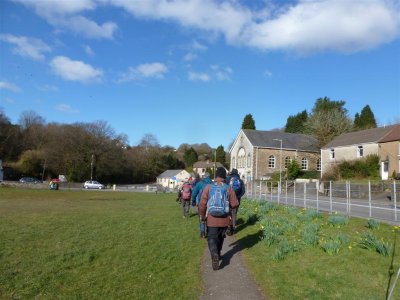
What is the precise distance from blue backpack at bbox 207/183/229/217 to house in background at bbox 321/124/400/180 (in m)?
38.0

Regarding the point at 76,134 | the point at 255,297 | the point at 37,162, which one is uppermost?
the point at 76,134

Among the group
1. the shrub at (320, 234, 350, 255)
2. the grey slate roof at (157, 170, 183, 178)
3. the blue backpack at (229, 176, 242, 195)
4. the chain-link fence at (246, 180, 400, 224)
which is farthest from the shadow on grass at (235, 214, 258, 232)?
the grey slate roof at (157, 170, 183, 178)

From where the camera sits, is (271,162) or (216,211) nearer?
(216,211)

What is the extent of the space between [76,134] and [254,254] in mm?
73765

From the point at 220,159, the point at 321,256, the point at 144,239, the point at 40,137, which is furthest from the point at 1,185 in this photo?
the point at 220,159

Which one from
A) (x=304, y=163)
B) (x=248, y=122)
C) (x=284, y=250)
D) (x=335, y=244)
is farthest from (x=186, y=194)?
(x=248, y=122)

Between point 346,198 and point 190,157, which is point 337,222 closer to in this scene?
point 346,198

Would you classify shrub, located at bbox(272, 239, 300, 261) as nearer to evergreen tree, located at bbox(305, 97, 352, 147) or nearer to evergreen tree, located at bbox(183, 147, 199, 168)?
evergreen tree, located at bbox(305, 97, 352, 147)

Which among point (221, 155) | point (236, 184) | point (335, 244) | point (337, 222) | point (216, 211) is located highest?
point (221, 155)

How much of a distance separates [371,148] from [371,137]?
2208 millimetres

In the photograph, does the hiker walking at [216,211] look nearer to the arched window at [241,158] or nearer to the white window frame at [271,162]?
the white window frame at [271,162]

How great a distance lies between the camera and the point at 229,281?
23.5 feet

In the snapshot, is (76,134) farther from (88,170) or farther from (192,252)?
(192,252)

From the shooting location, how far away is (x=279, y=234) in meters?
10.5
